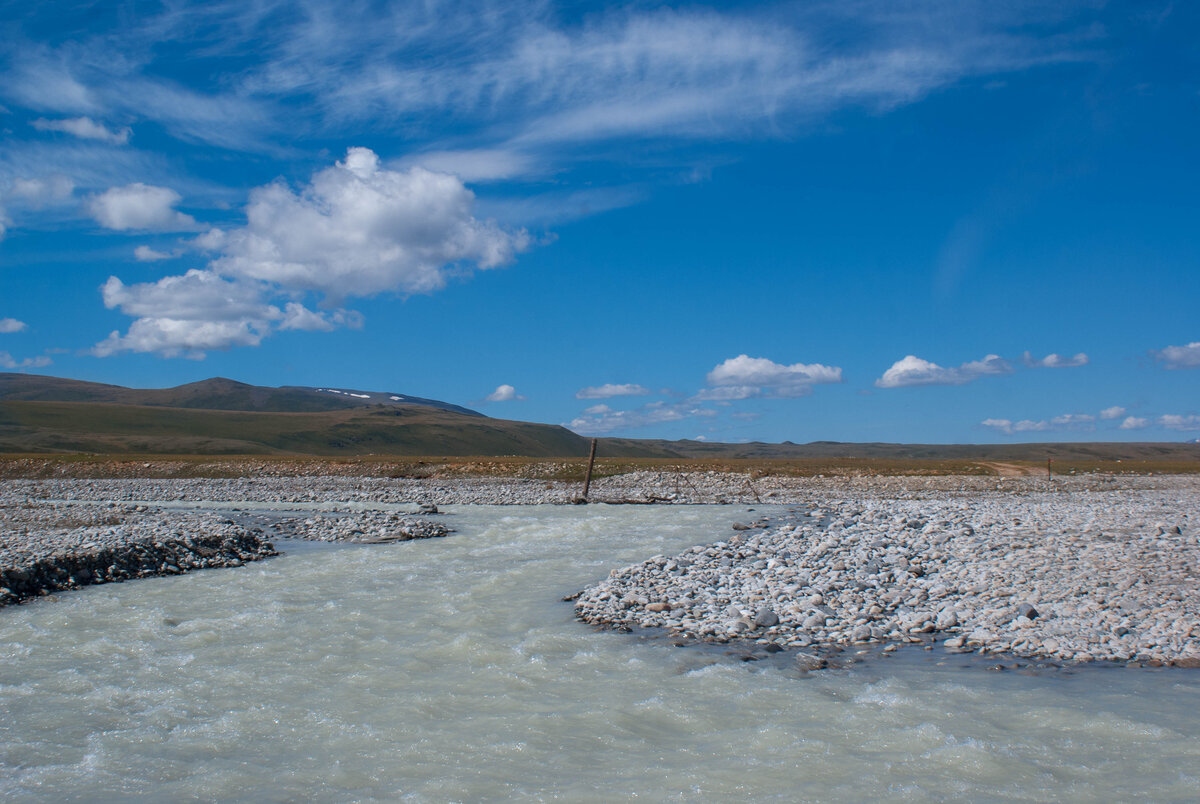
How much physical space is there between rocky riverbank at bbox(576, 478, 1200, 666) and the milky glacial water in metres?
1.21

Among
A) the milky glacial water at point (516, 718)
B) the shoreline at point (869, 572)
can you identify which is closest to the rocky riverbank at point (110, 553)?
the shoreline at point (869, 572)

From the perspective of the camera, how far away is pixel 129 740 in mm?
8250

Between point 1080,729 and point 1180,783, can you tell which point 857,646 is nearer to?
point 1080,729

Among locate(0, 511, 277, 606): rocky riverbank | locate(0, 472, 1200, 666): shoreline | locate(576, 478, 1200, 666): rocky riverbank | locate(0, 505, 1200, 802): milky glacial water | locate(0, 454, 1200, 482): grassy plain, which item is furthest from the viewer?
locate(0, 454, 1200, 482): grassy plain

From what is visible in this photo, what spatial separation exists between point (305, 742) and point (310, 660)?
3297 mm

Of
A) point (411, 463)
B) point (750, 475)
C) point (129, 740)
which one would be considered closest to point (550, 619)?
point (129, 740)

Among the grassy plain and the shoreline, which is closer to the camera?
the shoreline

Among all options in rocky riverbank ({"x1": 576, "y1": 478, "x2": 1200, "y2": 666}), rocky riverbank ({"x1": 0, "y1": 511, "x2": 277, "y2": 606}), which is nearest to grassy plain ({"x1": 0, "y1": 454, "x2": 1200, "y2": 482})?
rocky riverbank ({"x1": 0, "y1": 511, "x2": 277, "y2": 606})

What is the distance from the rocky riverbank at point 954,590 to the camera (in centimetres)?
1147

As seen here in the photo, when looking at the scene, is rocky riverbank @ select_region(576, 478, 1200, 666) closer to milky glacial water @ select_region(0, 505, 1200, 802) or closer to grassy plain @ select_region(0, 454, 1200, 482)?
milky glacial water @ select_region(0, 505, 1200, 802)

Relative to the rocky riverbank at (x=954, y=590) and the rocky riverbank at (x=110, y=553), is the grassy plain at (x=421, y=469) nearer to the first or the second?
the rocky riverbank at (x=110, y=553)

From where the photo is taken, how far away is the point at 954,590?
14188 millimetres

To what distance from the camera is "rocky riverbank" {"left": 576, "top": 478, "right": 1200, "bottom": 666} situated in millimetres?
11469

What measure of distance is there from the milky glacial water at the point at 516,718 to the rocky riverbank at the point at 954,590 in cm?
121
